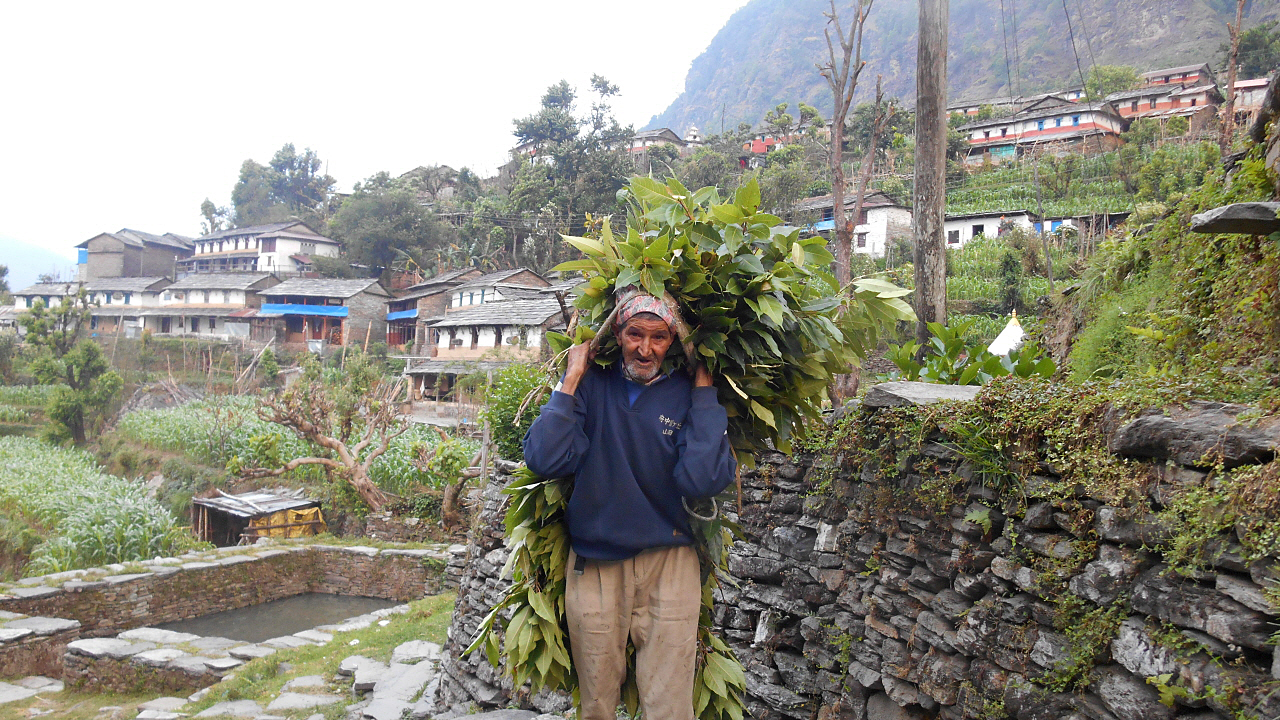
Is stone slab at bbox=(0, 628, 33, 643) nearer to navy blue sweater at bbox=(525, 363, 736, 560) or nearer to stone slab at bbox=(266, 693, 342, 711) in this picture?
stone slab at bbox=(266, 693, 342, 711)

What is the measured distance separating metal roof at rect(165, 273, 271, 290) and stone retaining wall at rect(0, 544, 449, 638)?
98.7 ft

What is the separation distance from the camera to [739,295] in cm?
312

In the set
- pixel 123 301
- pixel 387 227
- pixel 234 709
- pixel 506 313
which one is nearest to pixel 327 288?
pixel 387 227

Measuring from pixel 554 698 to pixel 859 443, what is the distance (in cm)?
355

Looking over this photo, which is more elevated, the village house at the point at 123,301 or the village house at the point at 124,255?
the village house at the point at 124,255

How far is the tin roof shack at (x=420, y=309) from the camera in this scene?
33906 mm

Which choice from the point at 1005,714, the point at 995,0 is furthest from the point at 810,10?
the point at 1005,714

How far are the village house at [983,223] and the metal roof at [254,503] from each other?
73.7 ft

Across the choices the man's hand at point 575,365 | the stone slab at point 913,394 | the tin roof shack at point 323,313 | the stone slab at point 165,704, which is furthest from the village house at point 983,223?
the tin roof shack at point 323,313

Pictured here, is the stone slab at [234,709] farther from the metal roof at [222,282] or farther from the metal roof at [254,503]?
the metal roof at [222,282]

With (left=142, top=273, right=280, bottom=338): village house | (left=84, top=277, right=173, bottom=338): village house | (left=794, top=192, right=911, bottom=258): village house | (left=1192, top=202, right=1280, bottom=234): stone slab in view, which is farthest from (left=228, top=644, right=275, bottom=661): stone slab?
(left=84, top=277, right=173, bottom=338): village house

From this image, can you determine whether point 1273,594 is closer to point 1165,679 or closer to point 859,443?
point 1165,679

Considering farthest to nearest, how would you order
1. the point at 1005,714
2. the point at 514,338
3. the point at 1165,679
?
the point at 514,338, the point at 1005,714, the point at 1165,679

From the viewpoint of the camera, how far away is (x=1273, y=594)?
1.90 meters
